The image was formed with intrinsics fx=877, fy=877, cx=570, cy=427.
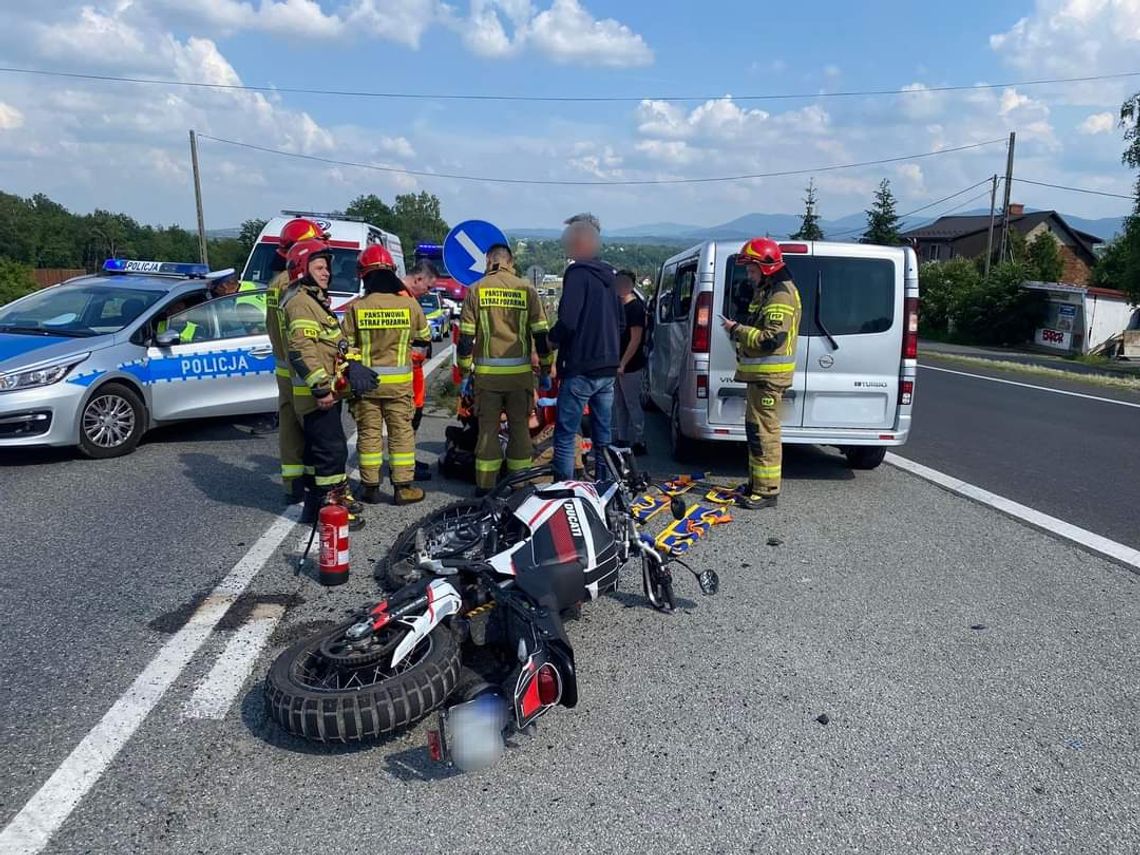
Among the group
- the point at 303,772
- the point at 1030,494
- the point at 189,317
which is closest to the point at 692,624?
the point at 303,772

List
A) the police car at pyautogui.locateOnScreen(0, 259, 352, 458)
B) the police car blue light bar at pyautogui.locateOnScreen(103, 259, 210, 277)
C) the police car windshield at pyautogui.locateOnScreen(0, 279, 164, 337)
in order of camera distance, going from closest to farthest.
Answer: the police car at pyautogui.locateOnScreen(0, 259, 352, 458) < the police car windshield at pyautogui.locateOnScreen(0, 279, 164, 337) < the police car blue light bar at pyautogui.locateOnScreen(103, 259, 210, 277)

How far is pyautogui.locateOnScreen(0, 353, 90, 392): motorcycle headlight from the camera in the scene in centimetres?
721

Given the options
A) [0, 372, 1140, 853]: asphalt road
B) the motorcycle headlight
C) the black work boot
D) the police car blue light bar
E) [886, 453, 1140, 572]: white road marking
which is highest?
the police car blue light bar

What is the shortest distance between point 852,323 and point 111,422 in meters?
6.47

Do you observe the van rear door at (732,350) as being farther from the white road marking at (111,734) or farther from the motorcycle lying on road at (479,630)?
the white road marking at (111,734)

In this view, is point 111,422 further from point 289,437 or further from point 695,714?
A: point 695,714

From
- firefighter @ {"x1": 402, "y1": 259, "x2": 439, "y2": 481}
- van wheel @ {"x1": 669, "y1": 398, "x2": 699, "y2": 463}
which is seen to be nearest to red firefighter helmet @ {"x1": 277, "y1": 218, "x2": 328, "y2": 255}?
firefighter @ {"x1": 402, "y1": 259, "x2": 439, "y2": 481}

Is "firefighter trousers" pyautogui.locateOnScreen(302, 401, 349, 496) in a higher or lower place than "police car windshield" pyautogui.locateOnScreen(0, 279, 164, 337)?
lower

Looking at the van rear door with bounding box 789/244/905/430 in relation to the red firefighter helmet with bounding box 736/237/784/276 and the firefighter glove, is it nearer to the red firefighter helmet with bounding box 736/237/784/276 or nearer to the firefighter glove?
the red firefighter helmet with bounding box 736/237/784/276

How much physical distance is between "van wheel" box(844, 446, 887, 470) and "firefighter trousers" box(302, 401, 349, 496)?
4652 millimetres

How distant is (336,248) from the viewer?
1377 cm

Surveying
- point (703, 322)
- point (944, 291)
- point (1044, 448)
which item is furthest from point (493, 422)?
point (944, 291)

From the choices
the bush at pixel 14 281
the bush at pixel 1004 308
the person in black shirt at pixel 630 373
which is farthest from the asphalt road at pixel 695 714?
the bush at pixel 14 281

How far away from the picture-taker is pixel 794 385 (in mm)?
7184
